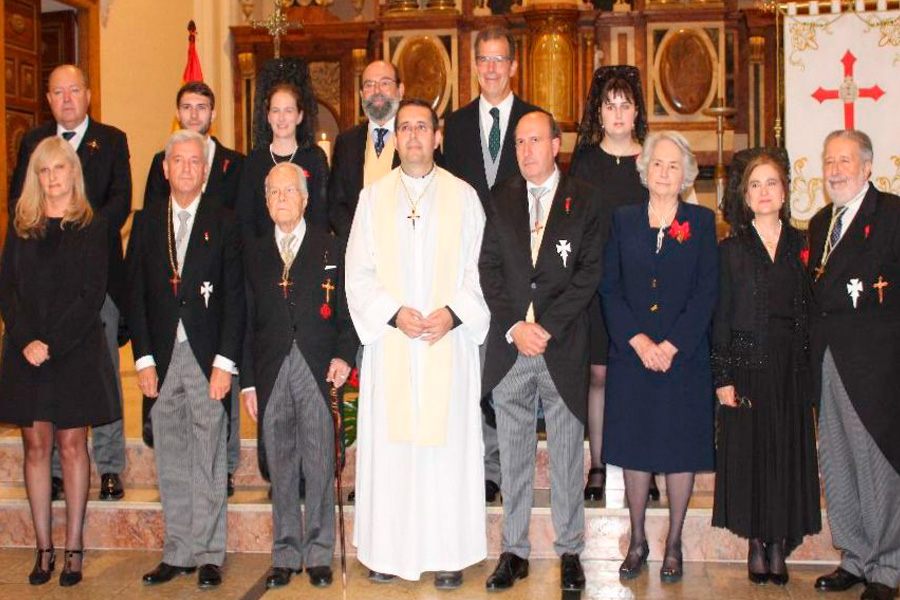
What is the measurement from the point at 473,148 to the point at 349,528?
5.70 ft

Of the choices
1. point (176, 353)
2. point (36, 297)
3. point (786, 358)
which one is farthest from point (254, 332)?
point (786, 358)

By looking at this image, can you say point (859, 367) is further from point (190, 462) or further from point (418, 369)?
point (190, 462)

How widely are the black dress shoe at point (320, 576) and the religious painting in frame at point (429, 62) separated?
6.30 meters

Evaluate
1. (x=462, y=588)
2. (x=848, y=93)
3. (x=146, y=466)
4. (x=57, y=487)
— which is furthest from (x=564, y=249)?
(x=848, y=93)

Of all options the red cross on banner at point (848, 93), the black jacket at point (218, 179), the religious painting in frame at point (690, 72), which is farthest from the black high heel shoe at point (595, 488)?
the religious painting in frame at point (690, 72)

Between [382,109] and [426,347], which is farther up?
[382,109]

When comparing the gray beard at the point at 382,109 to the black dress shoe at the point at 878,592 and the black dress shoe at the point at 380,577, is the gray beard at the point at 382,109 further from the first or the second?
the black dress shoe at the point at 878,592

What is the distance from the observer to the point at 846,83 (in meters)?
6.88

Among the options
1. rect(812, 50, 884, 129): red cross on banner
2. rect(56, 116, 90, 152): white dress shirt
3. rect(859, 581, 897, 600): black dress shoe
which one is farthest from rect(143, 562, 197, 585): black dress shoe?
rect(812, 50, 884, 129): red cross on banner

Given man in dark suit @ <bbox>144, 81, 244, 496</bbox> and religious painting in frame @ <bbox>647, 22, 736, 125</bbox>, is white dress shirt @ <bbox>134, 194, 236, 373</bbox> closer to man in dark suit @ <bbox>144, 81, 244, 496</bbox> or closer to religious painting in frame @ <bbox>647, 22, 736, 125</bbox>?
man in dark suit @ <bbox>144, 81, 244, 496</bbox>

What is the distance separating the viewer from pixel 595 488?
525cm

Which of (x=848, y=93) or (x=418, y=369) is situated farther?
(x=848, y=93)

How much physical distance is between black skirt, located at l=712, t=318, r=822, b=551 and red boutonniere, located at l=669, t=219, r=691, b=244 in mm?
447

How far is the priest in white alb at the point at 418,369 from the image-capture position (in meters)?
4.61
